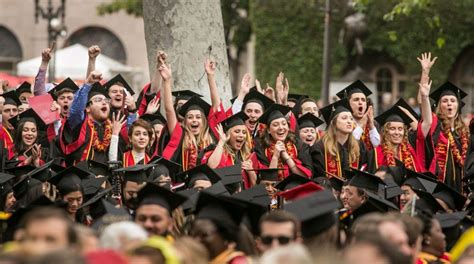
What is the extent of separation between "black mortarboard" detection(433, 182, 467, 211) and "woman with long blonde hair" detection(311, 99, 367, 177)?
1.54 m

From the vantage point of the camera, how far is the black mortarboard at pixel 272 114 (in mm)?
14727

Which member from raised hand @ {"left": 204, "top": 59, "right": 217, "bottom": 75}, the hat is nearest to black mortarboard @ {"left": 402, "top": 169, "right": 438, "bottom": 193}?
the hat

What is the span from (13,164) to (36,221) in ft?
24.4

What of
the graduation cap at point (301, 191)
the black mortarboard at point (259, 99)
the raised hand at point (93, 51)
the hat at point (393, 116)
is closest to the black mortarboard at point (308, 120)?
the black mortarboard at point (259, 99)

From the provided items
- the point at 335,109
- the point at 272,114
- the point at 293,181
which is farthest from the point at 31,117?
the point at 293,181

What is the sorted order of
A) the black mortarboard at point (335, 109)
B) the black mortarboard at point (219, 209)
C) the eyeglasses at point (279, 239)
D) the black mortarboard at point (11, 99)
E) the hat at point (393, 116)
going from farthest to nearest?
the black mortarboard at point (11, 99), the hat at point (393, 116), the black mortarboard at point (335, 109), the black mortarboard at point (219, 209), the eyeglasses at point (279, 239)

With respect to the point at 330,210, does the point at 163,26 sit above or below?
above

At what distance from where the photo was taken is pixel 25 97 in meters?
17.2

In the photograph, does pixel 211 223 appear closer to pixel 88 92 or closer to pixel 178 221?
pixel 178 221

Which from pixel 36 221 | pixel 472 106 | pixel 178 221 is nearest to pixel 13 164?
pixel 178 221

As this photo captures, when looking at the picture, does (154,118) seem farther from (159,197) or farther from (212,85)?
(159,197)

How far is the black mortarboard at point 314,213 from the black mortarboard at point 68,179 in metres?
3.61

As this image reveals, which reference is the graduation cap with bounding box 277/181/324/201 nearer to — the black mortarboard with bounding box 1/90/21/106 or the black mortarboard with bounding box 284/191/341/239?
the black mortarboard with bounding box 284/191/341/239

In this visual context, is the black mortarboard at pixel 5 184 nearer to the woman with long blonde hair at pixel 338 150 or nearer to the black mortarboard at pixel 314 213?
the woman with long blonde hair at pixel 338 150
